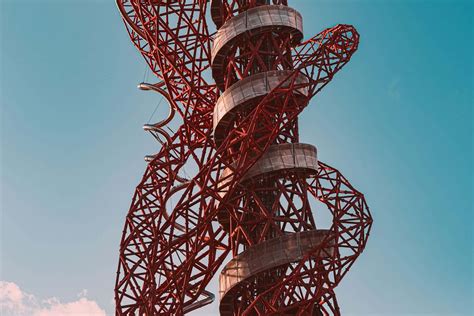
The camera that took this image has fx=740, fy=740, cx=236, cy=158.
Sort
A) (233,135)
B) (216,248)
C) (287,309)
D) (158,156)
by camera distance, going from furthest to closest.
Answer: (158,156)
(216,248)
(233,135)
(287,309)

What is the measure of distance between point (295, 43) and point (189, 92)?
272 inches

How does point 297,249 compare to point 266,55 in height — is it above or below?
below

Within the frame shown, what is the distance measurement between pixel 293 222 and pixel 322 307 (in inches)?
193

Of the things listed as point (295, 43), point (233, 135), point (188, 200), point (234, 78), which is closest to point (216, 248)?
point (188, 200)

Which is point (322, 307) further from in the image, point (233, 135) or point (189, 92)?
point (189, 92)

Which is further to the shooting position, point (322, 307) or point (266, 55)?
point (266, 55)

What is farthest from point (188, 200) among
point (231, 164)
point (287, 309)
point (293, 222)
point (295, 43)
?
point (295, 43)

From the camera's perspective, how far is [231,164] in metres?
39.8

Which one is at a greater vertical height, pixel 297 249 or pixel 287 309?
pixel 297 249

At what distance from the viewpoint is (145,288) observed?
41281 mm

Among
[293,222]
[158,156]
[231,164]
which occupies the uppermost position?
[158,156]

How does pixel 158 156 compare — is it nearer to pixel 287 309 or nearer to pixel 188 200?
pixel 188 200

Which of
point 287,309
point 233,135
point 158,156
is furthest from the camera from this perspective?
point 158,156

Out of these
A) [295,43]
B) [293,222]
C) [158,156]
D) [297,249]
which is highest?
[295,43]
